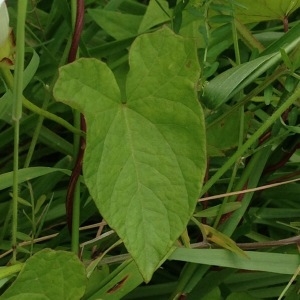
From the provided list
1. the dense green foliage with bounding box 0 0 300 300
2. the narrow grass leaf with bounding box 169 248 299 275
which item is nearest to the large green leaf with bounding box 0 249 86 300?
the dense green foliage with bounding box 0 0 300 300

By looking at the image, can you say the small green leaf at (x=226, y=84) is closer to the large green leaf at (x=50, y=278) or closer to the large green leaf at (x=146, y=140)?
the large green leaf at (x=146, y=140)

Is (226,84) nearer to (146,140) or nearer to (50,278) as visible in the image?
(146,140)

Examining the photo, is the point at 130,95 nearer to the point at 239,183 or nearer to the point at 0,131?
the point at 239,183

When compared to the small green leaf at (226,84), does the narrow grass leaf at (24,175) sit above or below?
below

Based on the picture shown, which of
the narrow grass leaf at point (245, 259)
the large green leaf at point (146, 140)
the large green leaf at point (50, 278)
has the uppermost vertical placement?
the large green leaf at point (146, 140)

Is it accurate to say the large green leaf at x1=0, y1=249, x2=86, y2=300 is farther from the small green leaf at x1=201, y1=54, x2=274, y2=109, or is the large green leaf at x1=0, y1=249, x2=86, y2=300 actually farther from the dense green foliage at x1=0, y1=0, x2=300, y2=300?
the small green leaf at x1=201, y1=54, x2=274, y2=109

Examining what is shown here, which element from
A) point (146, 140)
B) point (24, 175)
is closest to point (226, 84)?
point (146, 140)

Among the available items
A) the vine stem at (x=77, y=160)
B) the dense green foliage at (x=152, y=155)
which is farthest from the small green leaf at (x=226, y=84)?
the vine stem at (x=77, y=160)
